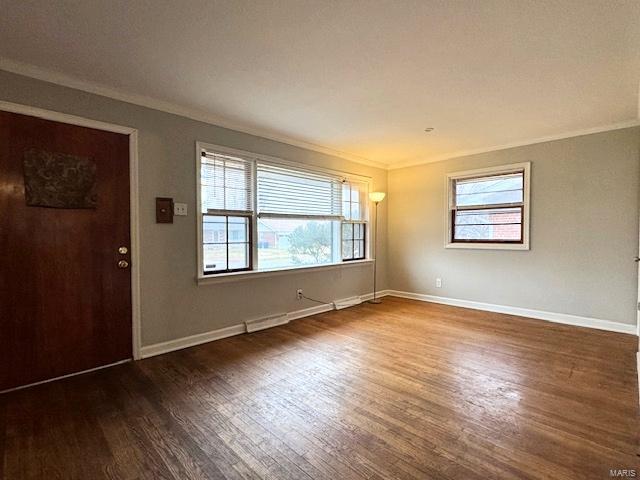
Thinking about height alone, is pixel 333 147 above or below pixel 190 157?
above

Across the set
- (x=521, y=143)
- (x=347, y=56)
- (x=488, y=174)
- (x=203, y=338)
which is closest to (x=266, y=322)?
(x=203, y=338)

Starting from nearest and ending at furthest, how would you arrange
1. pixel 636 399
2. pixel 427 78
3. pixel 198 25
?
1. pixel 198 25
2. pixel 636 399
3. pixel 427 78

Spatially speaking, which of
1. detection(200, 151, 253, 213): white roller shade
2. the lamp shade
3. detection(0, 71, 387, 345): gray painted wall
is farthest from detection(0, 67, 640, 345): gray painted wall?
the lamp shade

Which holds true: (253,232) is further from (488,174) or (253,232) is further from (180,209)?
(488,174)

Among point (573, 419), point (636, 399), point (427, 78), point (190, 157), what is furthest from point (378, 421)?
point (190, 157)

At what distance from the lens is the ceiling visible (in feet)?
5.73

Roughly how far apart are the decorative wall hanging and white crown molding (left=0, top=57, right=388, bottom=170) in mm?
569

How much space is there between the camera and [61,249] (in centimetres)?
249

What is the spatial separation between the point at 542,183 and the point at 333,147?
2780mm

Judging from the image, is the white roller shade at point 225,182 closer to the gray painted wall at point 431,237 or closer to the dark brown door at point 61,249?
the gray painted wall at point 431,237

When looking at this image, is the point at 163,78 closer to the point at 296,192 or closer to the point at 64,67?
the point at 64,67

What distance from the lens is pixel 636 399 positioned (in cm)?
215

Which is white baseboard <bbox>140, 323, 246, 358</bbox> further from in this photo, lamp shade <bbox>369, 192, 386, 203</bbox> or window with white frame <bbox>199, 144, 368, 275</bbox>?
lamp shade <bbox>369, 192, 386, 203</bbox>

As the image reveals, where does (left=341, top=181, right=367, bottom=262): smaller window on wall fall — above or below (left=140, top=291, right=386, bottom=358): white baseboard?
above
